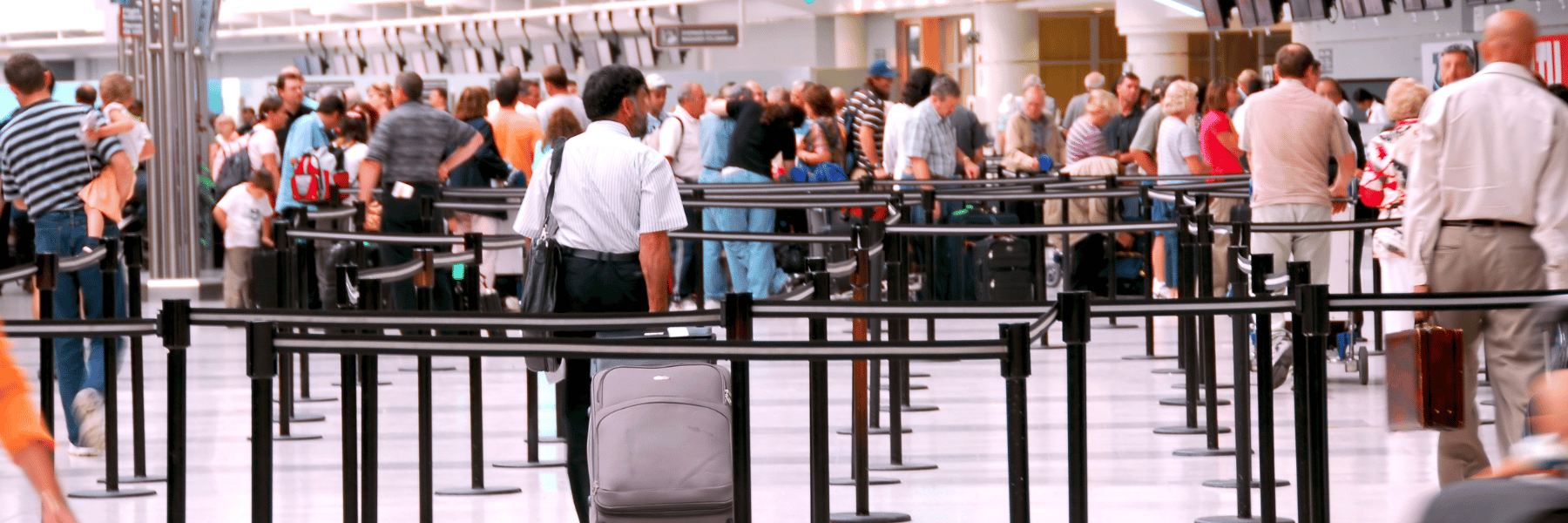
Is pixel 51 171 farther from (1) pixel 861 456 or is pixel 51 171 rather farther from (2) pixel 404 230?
(1) pixel 861 456

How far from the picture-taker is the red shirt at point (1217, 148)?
1135cm

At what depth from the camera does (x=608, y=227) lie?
5.39m

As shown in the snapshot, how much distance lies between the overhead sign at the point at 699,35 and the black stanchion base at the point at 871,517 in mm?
22529

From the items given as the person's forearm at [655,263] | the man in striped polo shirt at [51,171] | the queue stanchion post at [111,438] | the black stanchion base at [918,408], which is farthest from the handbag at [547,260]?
the black stanchion base at [918,408]

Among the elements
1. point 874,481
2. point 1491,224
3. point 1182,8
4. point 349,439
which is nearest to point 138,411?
point 349,439

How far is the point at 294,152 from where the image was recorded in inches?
476

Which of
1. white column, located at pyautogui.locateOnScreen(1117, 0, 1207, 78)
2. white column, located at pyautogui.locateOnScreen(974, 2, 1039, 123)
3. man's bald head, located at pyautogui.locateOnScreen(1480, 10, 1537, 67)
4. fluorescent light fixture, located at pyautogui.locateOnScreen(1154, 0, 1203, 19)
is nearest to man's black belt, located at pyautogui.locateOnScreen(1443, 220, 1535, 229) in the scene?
man's bald head, located at pyautogui.locateOnScreen(1480, 10, 1537, 67)

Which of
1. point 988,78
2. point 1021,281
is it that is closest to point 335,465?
point 1021,281

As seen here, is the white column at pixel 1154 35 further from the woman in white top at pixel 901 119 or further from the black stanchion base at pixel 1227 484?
the black stanchion base at pixel 1227 484

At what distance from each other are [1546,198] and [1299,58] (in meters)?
3.24

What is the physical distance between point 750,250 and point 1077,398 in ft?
27.3

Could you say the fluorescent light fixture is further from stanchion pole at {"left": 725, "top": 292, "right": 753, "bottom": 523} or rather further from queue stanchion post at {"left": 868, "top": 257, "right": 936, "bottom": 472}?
stanchion pole at {"left": 725, "top": 292, "right": 753, "bottom": 523}

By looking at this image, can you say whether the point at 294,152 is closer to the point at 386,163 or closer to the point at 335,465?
the point at 386,163

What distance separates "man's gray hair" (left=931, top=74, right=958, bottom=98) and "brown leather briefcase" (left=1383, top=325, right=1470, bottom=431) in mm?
6939
